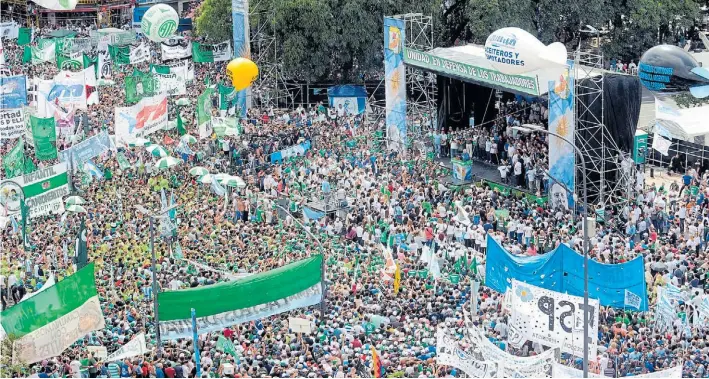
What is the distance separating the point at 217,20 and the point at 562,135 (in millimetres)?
23952

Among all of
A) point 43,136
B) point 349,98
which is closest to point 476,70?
point 43,136

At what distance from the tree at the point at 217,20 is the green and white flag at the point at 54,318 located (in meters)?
33.2

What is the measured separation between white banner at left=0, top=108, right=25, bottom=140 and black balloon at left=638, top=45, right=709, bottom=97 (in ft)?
63.6

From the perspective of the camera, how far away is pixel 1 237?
34844mm

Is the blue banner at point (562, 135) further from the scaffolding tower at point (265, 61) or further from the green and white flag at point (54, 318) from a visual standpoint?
the scaffolding tower at point (265, 61)

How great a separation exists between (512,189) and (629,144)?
422cm

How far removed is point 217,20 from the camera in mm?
58438

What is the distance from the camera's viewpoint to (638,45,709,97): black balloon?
41.0m

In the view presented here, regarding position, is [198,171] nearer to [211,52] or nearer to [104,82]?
[104,82]

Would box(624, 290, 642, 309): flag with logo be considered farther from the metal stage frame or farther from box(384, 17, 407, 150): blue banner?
the metal stage frame

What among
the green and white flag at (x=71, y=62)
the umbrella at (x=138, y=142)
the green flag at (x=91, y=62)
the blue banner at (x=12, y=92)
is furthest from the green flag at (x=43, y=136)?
the green and white flag at (x=71, y=62)

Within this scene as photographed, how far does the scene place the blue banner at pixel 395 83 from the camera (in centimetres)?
4622

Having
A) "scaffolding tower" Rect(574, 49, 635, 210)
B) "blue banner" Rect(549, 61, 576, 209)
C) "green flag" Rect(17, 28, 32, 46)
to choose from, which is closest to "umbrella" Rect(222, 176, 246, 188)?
"blue banner" Rect(549, 61, 576, 209)

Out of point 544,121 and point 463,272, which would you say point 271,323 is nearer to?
point 463,272
